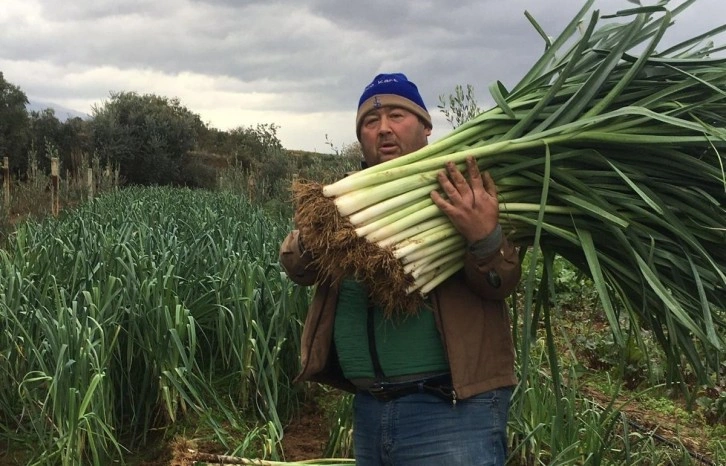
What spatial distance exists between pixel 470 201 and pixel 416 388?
419 mm

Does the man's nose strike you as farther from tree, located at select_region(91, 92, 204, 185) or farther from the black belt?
tree, located at select_region(91, 92, 204, 185)

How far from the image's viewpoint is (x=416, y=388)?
4.70 feet

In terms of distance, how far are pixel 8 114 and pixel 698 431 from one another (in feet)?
66.6

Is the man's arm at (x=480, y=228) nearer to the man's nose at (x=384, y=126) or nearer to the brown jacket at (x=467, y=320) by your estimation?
the brown jacket at (x=467, y=320)

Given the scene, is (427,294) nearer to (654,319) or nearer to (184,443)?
(654,319)

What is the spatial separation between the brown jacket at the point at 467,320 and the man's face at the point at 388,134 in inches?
10.8

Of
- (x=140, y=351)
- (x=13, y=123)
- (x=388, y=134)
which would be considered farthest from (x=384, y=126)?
(x=13, y=123)

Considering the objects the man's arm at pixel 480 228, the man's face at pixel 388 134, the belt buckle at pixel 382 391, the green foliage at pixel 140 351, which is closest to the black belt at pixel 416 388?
the belt buckle at pixel 382 391

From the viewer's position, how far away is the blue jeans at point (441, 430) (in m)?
1.38

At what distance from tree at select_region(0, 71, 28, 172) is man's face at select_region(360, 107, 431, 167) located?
19588 mm

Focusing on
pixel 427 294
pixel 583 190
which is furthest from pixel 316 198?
pixel 583 190

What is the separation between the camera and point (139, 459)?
8.19ft

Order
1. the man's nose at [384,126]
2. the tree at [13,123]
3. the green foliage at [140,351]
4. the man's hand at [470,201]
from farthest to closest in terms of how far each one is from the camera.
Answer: the tree at [13,123]
the green foliage at [140,351]
the man's nose at [384,126]
the man's hand at [470,201]

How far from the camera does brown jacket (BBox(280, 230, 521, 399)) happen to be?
137cm
